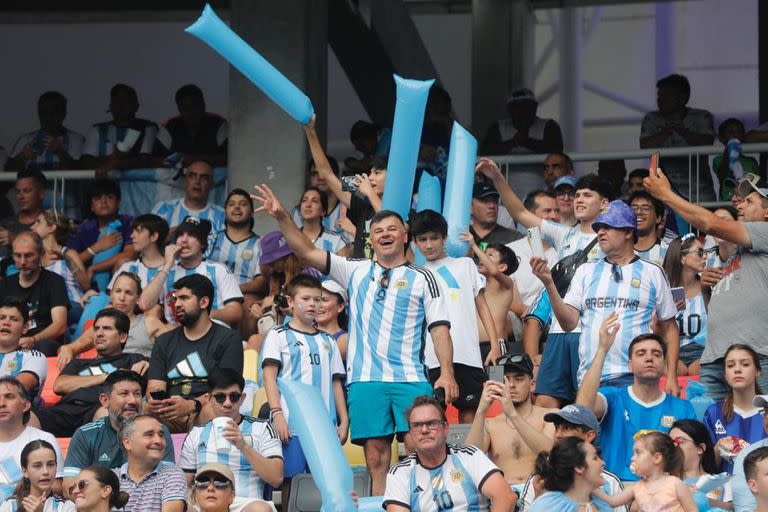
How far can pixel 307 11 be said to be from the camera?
543 inches

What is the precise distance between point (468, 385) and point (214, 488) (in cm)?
169

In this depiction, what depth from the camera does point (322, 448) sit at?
7832 mm

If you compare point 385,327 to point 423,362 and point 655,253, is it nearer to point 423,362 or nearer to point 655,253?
point 423,362

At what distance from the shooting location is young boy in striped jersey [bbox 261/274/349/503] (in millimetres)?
9391

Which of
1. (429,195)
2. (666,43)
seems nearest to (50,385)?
(429,195)

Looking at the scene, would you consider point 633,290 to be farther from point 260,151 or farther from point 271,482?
point 260,151

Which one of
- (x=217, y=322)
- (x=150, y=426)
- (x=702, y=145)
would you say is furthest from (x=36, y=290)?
(x=702, y=145)

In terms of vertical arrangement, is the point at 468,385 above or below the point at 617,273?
below

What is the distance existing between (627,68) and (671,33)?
2.86 ft

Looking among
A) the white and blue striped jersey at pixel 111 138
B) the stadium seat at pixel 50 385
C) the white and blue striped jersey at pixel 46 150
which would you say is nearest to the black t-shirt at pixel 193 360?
the stadium seat at pixel 50 385

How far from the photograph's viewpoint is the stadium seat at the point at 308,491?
8930 millimetres

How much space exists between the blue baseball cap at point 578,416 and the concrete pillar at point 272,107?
17.4 feet

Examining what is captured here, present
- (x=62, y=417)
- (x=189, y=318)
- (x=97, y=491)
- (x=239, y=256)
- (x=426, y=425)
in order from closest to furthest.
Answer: (x=426, y=425) → (x=97, y=491) → (x=189, y=318) → (x=62, y=417) → (x=239, y=256)

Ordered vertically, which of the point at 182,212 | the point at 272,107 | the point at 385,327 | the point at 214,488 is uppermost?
the point at 272,107
